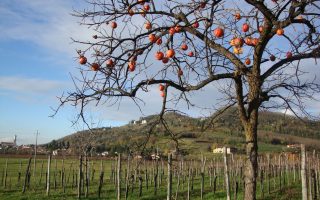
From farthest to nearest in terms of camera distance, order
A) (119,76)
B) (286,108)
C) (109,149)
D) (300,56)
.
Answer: (109,149), (286,108), (300,56), (119,76)

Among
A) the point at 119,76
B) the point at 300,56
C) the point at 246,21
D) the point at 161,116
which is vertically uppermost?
the point at 246,21

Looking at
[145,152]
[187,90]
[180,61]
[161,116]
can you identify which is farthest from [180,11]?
[145,152]

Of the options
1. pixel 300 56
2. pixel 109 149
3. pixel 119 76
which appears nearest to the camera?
pixel 119 76

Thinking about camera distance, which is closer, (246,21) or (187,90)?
(187,90)

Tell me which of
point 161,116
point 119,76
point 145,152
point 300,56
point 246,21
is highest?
point 246,21

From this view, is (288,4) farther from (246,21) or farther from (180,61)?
(180,61)

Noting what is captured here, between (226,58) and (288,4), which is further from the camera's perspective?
(226,58)

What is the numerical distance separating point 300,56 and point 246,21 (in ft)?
3.48

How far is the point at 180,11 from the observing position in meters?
6.61

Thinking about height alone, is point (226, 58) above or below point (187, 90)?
above

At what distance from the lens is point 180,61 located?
670 cm

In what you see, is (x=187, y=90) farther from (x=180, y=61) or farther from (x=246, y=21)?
(x=246, y=21)

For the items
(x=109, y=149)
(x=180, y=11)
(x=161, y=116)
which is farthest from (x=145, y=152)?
(x=109, y=149)

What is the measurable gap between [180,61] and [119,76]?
1.09 meters
